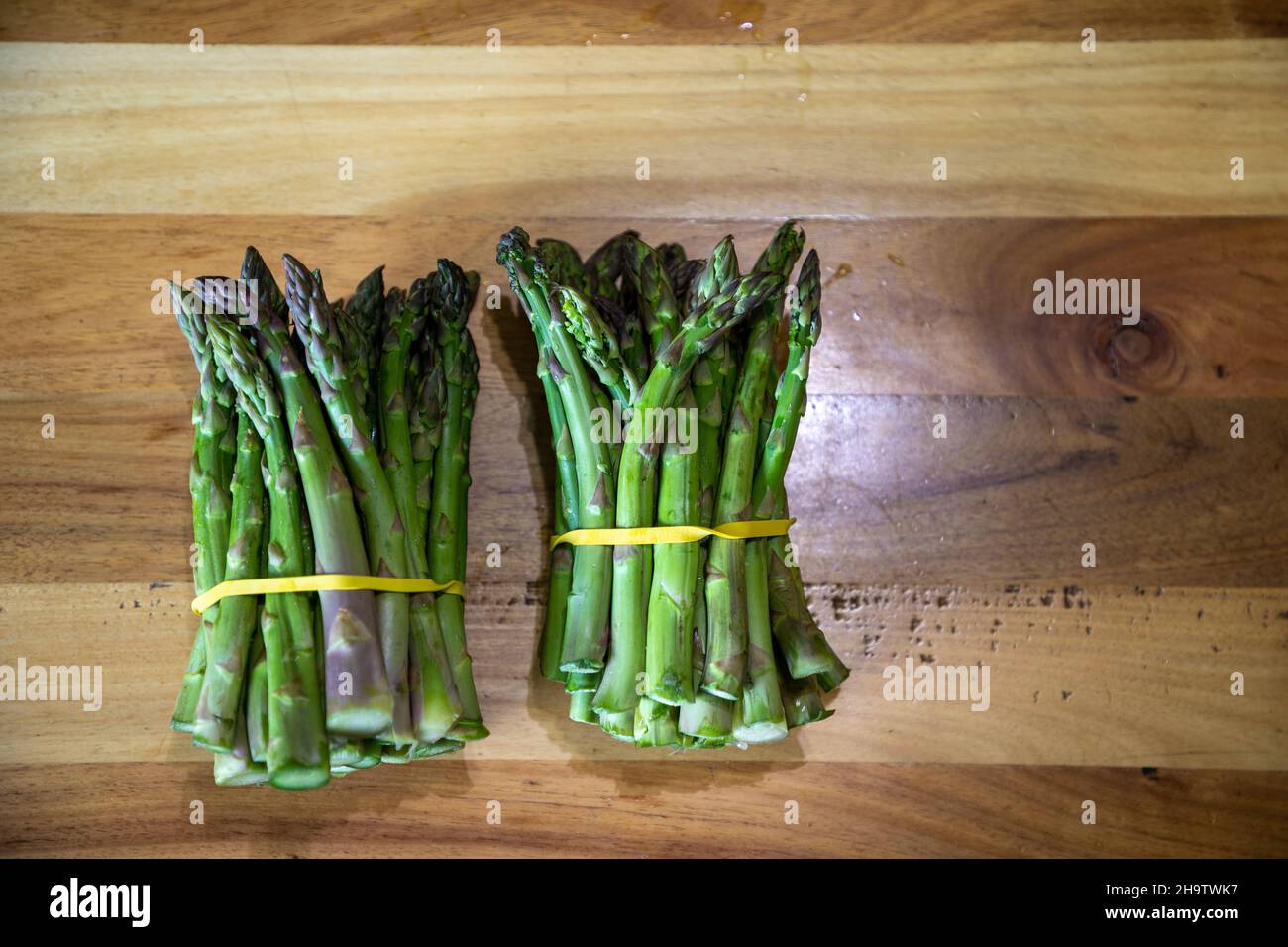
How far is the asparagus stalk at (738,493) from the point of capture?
2037mm

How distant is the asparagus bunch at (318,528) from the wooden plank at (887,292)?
29 centimetres

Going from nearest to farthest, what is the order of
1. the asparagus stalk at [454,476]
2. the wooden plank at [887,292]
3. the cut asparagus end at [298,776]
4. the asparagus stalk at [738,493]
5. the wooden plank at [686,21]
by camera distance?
the cut asparagus end at [298,776] < the asparagus stalk at [738,493] < the asparagus stalk at [454,476] < the wooden plank at [887,292] < the wooden plank at [686,21]

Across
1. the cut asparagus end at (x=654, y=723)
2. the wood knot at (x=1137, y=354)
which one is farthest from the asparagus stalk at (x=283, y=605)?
the wood knot at (x=1137, y=354)

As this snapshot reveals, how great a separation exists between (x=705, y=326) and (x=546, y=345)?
36 cm

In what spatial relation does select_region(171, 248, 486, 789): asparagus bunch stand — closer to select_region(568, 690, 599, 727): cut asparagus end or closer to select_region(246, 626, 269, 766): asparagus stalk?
select_region(246, 626, 269, 766): asparagus stalk

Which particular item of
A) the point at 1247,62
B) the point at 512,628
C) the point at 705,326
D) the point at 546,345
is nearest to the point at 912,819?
the point at 512,628

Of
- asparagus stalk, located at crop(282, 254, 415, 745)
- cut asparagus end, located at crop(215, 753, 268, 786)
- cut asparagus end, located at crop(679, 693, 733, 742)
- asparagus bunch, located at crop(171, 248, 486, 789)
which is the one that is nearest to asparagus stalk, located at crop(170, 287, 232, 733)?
asparagus bunch, located at crop(171, 248, 486, 789)

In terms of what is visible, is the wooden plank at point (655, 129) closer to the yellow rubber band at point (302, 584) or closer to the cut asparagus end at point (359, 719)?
the yellow rubber band at point (302, 584)

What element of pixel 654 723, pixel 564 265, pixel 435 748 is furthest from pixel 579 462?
pixel 435 748

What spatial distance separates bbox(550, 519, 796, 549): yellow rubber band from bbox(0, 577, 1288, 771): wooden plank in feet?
1.04

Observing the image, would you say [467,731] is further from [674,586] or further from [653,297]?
[653,297]

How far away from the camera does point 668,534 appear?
6.79 ft

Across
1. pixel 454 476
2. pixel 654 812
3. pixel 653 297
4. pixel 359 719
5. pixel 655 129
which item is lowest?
pixel 654 812

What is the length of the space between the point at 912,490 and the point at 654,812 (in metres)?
0.99
